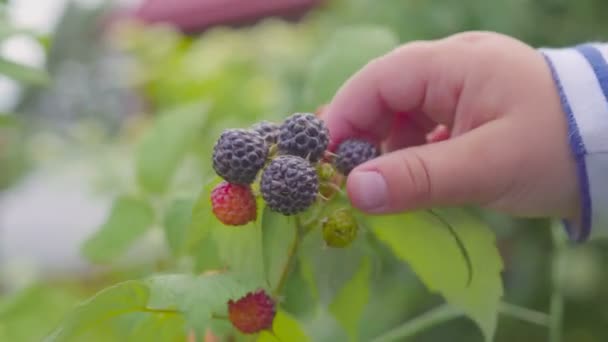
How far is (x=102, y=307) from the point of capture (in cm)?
38

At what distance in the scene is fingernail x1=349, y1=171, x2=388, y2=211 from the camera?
1.39 feet

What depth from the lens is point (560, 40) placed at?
104cm

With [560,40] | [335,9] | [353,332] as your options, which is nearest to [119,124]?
[335,9]

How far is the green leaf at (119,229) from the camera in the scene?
561 millimetres

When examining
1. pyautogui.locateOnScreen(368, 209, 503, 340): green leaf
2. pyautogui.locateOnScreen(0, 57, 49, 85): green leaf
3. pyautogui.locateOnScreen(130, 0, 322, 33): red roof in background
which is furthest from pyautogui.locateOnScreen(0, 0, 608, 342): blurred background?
pyautogui.locateOnScreen(130, 0, 322, 33): red roof in background

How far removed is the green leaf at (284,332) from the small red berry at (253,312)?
10mm

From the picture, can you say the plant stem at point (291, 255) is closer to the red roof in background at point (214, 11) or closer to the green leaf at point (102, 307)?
the green leaf at point (102, 307)

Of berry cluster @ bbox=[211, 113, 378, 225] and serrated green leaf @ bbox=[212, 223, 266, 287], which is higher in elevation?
berry cluster @ bbox=[211, 113, 378, 225]

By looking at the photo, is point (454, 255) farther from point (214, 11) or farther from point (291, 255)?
point (214, 11)

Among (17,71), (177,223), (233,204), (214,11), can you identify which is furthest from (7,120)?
(214,11)

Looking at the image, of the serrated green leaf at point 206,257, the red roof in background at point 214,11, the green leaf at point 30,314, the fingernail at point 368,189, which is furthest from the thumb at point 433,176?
the red roof in background at point 214,11

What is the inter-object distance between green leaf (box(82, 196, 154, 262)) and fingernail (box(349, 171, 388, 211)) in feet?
0.66

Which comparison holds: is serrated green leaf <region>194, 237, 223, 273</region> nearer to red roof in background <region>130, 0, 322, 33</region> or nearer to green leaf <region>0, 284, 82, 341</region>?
green leaf <region>0, 284, 82, 341</region>

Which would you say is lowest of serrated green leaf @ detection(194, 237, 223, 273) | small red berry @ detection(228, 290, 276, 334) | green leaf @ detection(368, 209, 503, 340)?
green leaf @ detection(368, 209, 503, 340)
